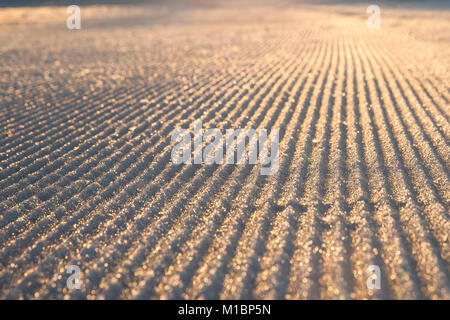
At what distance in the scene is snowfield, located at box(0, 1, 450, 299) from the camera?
2184mm

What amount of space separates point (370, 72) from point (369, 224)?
577cm

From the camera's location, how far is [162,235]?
2.60m

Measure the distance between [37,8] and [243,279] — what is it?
37357 millimetres

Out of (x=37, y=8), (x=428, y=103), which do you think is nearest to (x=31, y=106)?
(x=428, y=103)

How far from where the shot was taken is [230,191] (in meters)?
3.12

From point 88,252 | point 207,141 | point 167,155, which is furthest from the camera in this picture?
point 207,141

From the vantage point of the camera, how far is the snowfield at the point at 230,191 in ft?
7.16

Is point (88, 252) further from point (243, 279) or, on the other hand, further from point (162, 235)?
point (243, 279)

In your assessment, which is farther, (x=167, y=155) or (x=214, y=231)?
(x=167, y=155)

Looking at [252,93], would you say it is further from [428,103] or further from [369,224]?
[369,224]

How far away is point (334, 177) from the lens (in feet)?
10.5

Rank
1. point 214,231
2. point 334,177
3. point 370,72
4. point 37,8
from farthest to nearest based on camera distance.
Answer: point 37,8
point 370,72
point 334,177
point 214,231
